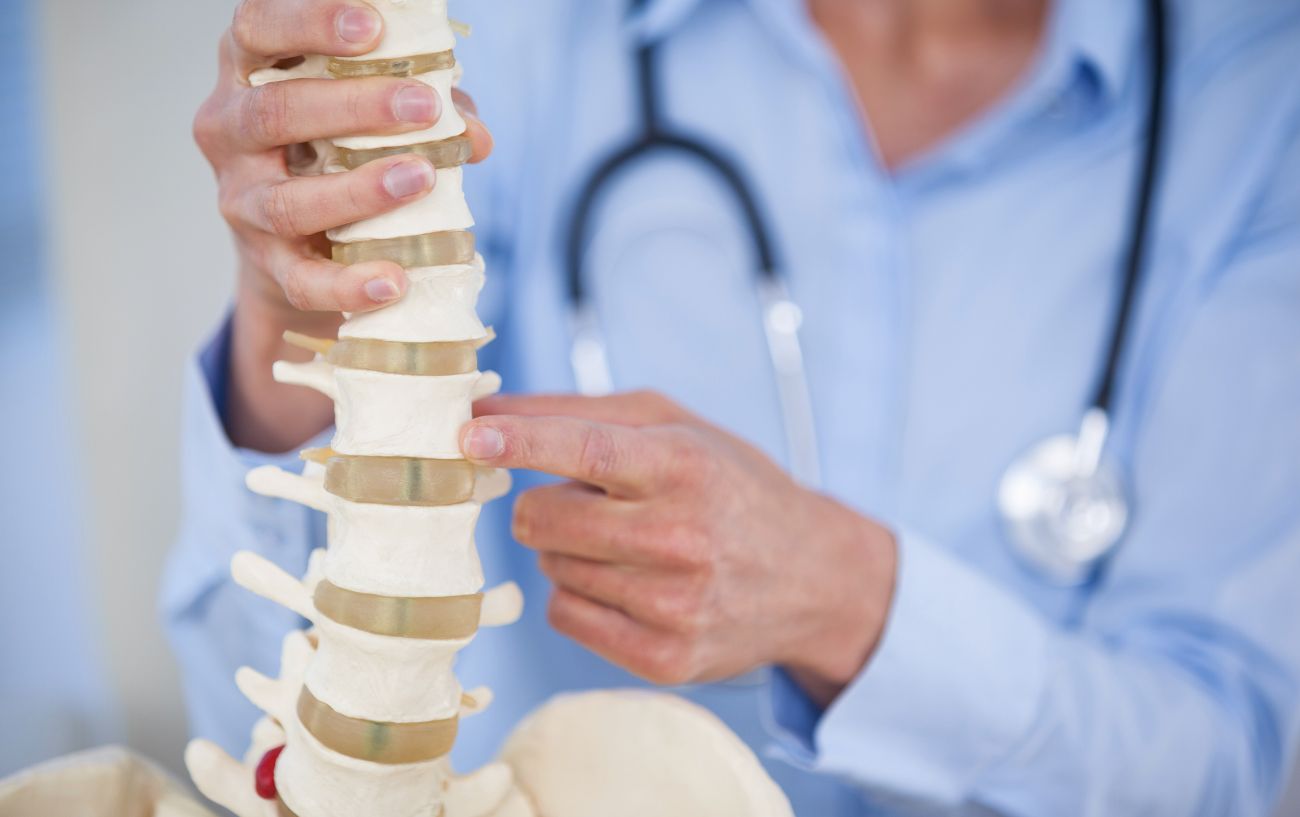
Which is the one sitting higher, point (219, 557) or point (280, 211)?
point (280, 211)

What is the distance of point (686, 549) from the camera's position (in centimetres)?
44

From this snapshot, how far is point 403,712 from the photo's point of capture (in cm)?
29

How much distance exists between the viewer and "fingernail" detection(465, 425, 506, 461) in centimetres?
28

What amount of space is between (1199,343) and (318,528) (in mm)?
488

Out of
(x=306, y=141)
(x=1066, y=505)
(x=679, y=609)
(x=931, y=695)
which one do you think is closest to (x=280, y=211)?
(x=306, y=141)

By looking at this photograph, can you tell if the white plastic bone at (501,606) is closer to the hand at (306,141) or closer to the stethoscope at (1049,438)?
the hand at (306,141)

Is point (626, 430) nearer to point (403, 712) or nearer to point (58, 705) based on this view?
point (403, 712)

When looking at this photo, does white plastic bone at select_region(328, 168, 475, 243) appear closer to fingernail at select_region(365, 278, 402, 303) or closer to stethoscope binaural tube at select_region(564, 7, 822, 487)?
fingernail at select_region(365, 278, 402, 303)

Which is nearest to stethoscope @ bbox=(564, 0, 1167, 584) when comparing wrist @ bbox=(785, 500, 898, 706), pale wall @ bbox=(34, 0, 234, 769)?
wrist @ bbox=(785, 500, 898, 706)

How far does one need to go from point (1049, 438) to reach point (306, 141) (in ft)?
1.69

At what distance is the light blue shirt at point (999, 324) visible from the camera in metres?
0.61

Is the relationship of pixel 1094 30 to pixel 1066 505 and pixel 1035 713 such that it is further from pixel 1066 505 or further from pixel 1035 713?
pixel 1035 713

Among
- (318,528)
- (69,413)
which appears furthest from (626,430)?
(69,413)

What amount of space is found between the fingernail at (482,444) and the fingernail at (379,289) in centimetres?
4
